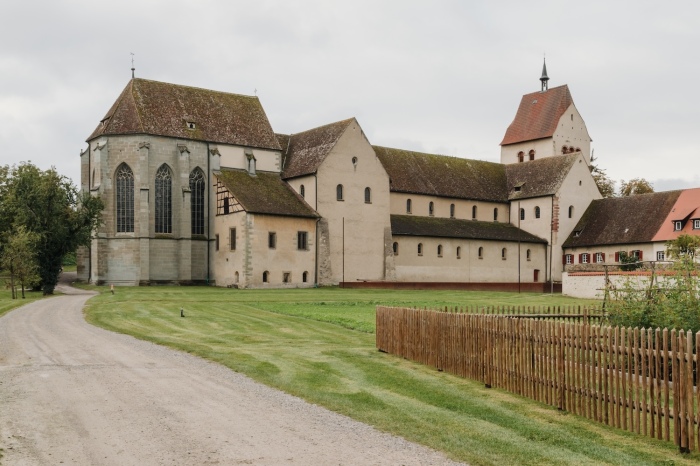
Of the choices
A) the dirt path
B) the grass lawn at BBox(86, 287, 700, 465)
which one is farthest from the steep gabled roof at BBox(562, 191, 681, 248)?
the dirt path

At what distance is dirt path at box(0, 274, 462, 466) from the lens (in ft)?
34.2

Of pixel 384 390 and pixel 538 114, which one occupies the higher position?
pixel 538 114

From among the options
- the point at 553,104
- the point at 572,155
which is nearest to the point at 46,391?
the point at 572,155

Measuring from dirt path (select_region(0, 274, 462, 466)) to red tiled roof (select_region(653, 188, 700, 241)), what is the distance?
57.4 m

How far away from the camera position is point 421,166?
79062mm

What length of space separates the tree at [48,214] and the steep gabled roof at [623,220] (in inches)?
1832

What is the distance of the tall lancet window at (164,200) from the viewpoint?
63.5 metres

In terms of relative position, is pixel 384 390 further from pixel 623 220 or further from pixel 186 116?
pixel 623 220

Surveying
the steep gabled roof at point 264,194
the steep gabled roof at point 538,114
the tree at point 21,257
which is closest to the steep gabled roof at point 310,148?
the steep gabled roof at point 264,194

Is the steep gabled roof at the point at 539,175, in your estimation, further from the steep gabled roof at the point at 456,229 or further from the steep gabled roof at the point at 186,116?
the steep gabled roof at the point at 186,116

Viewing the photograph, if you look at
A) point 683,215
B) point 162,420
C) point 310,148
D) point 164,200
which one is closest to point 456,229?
point 310,148

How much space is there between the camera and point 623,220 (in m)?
73.1

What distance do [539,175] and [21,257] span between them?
52628 millimetres

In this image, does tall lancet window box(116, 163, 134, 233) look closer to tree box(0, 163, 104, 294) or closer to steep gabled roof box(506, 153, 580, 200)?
tree box(0, 163, 104, 294)
